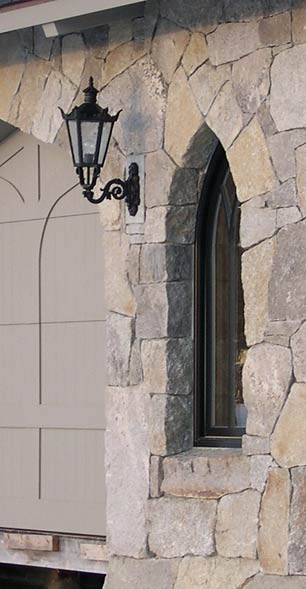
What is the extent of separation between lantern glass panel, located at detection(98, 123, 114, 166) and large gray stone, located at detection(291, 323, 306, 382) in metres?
1.37

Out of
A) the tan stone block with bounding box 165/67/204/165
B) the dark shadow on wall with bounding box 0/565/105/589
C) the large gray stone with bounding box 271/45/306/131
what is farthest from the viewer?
the dark shadow on wall with bounding box 0/565/105/589

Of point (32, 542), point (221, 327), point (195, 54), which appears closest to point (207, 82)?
point (195, 54)

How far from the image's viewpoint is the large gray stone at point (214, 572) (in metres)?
7.53

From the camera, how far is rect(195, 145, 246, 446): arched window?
816 cm

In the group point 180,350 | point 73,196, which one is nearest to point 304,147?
point 180,350

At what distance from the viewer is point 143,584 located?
7.98 metres

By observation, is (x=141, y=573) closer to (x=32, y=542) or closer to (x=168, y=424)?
(x=168, y=424)

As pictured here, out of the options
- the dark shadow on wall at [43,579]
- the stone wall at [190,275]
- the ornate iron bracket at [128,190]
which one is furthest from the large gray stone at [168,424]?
the dark shadow on wall at [43,579]

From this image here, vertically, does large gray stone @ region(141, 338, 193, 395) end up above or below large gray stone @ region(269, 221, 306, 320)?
below

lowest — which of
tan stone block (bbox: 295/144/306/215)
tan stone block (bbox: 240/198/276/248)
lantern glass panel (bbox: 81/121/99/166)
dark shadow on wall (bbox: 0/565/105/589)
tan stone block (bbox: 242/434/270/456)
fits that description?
dark shadow on wall (bbox: 0/565/105/589)

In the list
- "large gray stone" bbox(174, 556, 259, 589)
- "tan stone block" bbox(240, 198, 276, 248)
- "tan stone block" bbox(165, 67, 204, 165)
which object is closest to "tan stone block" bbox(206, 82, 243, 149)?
"tan stone block" bbox(165, 67, 204, 165)

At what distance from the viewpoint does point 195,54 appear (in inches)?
311

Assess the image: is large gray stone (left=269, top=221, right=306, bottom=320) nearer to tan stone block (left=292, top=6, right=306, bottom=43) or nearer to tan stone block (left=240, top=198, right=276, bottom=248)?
tan stone block (left=240, top=198, right=276, bottom=248)

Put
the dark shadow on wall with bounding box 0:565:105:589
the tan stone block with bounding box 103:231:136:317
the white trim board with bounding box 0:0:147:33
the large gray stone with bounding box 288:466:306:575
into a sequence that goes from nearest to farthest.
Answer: the large gray stone with bounding box 288:466:306:575
the white trim board with bounding box 0:0:147:33
the tan stone block with bounding box 103:231:136:317
the dark shadow on wall with bounding box 0:565:105:589
